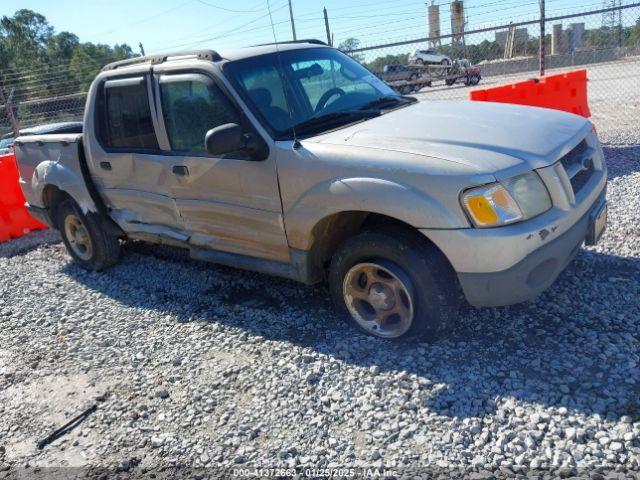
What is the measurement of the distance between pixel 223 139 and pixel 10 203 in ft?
17.8

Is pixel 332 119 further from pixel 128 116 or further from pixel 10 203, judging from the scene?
pixel 10 203

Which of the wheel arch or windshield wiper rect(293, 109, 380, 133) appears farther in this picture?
windshield wiper rect(293, 109, 380, 133)

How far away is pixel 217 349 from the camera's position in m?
3.95

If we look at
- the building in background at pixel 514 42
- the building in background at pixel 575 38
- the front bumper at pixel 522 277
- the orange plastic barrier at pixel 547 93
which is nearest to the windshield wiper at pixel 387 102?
the front bumper at pixel 522 277

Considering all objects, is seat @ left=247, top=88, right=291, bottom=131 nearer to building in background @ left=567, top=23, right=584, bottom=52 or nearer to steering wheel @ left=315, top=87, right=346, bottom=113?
steering wheel @ left=315, top=87, right=346, bottom=113

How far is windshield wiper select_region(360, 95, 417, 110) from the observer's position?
4.29 meters

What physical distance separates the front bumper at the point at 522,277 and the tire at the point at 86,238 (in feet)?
12.4

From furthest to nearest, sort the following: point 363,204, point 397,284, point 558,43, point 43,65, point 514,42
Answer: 1. point 43,65
2. point 558,43
3. point 514,42
4. point 397,284
5. point 363,204

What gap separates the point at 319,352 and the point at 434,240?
3.69 feet

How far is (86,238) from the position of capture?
5797 mm

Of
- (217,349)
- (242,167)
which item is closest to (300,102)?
(242,167)

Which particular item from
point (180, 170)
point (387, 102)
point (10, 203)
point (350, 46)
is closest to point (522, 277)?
point (387, 102)

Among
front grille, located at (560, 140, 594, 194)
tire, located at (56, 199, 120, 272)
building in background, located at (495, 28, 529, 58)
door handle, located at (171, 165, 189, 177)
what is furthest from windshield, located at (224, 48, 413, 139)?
building in background, located at (495, 28, 529, 58)

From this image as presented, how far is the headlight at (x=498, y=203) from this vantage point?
302 centimetres
